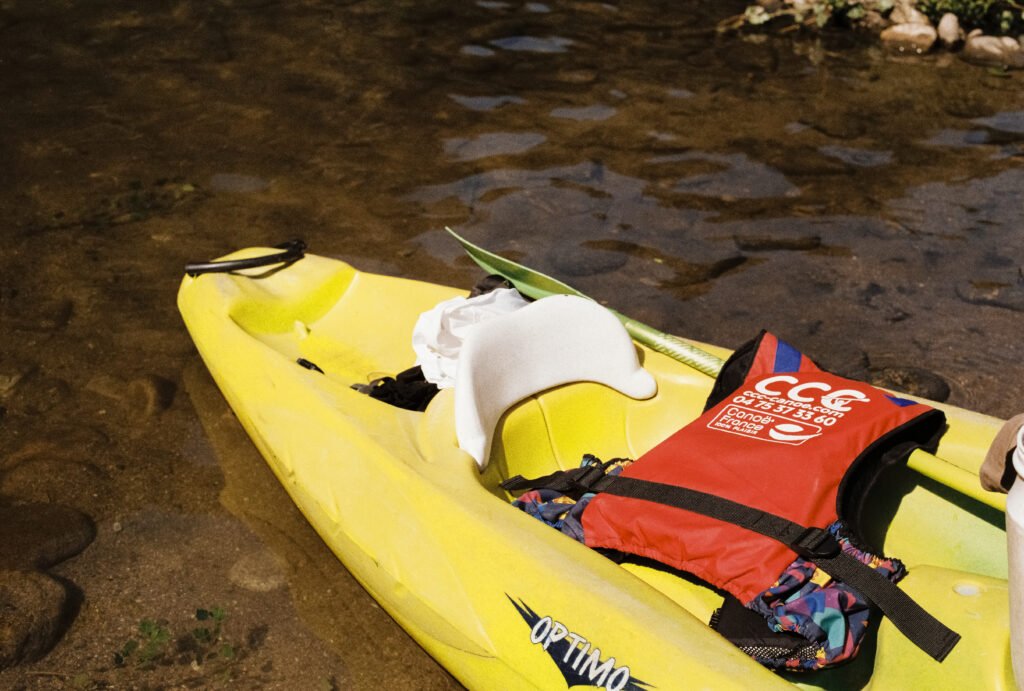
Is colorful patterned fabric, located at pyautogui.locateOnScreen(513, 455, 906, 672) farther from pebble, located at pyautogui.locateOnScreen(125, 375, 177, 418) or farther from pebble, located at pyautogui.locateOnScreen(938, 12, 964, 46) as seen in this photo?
pebble, located at pyautogui.locateOnScreen(938, 12, 964, 46)

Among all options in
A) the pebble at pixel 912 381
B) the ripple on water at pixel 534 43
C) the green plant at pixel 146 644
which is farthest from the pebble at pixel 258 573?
the ripple on water at pixel 534 43

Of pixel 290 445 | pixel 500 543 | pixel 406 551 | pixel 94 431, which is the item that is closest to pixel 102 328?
pixel 94 431

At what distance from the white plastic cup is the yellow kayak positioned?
1.33 feet

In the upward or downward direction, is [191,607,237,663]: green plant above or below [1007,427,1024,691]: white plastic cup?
below

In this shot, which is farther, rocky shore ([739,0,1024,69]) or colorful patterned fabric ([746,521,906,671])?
rocky shore ([739,0,1024,69])

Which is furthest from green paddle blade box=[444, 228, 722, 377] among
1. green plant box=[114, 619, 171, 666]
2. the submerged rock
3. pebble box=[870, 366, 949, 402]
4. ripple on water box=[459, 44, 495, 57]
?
ripple on water box=[459, 44, 495, 57]

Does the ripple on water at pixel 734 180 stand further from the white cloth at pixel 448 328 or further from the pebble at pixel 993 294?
the white cloth at pixel 448 328

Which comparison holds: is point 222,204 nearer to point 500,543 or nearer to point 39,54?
point 39,54

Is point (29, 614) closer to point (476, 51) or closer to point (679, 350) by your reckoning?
point (679, 350)

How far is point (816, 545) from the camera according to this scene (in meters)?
2.19

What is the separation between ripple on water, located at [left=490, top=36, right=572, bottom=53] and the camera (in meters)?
7.44

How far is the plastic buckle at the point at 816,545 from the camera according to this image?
2.18 metres

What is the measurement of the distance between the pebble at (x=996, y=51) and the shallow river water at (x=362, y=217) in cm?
15

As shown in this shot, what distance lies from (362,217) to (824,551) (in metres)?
3.59
